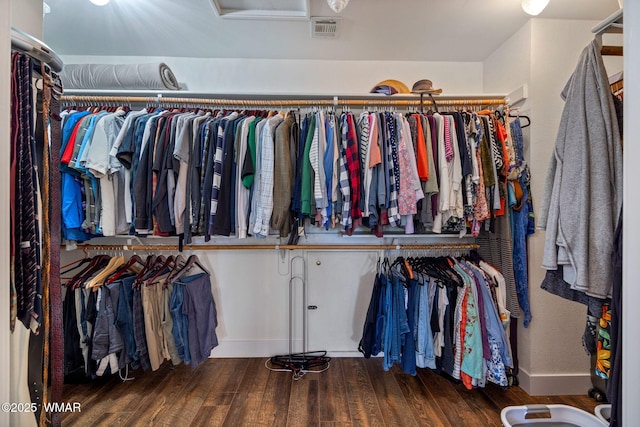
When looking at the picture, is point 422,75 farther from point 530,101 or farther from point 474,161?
point 474,161

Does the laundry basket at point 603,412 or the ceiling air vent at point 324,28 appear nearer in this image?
the laundry basket at point 603,412

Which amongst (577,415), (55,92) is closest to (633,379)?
(577,415)

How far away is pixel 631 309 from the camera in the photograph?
712 millimetres

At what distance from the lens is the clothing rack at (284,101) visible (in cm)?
203

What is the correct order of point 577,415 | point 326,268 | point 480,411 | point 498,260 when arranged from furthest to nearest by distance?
point 326,268, point 498,260, point 480,411, point 577,415

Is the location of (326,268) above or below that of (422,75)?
below

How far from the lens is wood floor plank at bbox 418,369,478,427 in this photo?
1.65 metres

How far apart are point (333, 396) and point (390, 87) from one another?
Result: 2.12 meters

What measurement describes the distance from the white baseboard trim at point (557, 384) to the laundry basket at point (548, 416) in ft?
1.54

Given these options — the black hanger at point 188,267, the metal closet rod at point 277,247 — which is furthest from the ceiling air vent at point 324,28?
the black hanger at point 188,267

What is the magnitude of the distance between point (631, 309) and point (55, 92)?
1.77 m

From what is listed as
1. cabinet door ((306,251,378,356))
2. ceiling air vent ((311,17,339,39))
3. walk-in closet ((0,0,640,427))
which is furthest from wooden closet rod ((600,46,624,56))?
cabinet door ((306,251,378,356))

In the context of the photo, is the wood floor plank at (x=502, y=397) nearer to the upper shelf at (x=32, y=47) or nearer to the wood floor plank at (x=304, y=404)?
the wood floor plank at (x=304, y=404)

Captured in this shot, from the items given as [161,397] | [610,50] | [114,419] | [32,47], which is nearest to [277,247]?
[161,397]
